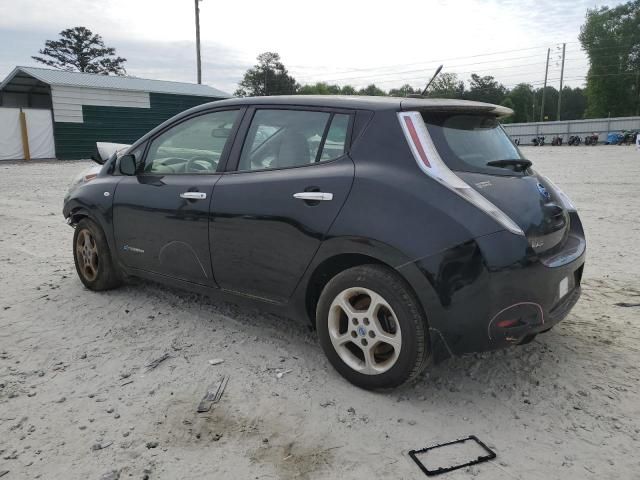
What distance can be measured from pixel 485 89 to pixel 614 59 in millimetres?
23806

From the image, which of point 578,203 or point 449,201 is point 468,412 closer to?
point 449,201

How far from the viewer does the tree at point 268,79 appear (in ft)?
247

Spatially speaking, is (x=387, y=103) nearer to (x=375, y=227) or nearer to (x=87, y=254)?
(x=375, y=227)

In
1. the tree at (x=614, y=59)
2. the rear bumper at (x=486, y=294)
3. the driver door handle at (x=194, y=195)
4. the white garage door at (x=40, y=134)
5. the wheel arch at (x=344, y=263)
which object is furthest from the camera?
the tree at (x=614, y=59)

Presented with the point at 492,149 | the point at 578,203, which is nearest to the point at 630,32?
the point at 578,203

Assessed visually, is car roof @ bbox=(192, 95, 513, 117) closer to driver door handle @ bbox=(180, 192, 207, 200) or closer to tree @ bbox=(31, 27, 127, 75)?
driver door handle @ bbox=(180, 192, 207, 200)

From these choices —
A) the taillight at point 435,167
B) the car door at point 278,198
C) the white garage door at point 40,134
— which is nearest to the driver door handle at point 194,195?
the car door at point 278,198

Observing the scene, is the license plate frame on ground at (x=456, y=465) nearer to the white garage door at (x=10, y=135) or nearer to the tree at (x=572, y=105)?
the white garage door at (x=10, y=135)

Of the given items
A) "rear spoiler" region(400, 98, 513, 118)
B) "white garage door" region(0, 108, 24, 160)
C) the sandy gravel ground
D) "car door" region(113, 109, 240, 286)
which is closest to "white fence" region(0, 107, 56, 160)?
"white garage door" region(0, 108, 24, 160)

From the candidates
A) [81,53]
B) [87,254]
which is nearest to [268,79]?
[81,53]

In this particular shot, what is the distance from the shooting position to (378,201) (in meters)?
2.86

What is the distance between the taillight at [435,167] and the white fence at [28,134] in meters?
25.7

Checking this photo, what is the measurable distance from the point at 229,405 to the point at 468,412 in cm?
131

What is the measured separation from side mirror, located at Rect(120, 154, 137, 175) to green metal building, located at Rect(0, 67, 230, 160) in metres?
23.4
